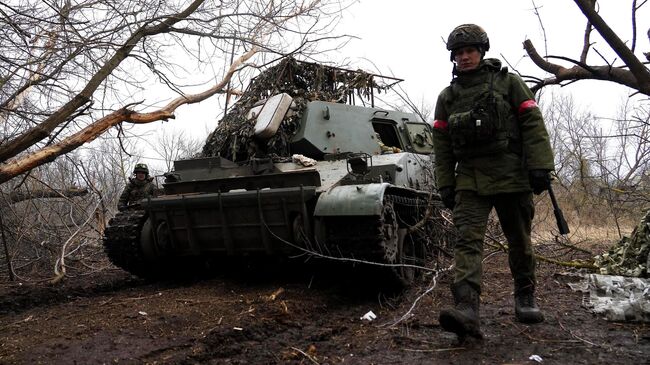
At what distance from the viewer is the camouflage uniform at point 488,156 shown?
378 cm

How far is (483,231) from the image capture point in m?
3.85

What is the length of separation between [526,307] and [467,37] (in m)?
1.93

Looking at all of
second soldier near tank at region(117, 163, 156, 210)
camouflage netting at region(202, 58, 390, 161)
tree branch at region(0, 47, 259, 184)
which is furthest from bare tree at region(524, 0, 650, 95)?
second soldier near tank at region(117, 163, 156, 210)

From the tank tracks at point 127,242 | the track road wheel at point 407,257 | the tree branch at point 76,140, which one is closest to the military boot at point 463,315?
the track road wheel at point 407,257

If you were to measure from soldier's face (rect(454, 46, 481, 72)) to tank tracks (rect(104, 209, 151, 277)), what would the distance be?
4.20m

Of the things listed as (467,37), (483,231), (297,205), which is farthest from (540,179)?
(297,205)

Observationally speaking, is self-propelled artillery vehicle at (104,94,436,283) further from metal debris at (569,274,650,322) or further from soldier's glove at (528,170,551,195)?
metal debris at (569,274,650,322)

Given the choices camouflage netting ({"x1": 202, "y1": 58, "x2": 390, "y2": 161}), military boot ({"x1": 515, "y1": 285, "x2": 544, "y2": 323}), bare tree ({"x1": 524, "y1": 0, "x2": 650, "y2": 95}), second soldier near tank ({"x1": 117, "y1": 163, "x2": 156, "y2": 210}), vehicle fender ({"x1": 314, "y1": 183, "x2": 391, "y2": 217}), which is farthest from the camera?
second soldier near tank ({"x1": 117, "y1": 163, "x2": 156, "y2": 210})

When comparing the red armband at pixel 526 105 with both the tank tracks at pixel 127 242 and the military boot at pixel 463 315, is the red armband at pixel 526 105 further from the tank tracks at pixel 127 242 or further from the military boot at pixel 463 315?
the tank tracks at pixel 127 242

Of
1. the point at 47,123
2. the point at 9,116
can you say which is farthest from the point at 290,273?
the point at 9,116

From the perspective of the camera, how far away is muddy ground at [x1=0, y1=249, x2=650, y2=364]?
350 cm

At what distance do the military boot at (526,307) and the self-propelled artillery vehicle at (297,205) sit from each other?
89cm

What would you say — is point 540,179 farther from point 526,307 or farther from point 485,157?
point 526,307

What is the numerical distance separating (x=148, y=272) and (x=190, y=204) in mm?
1491
